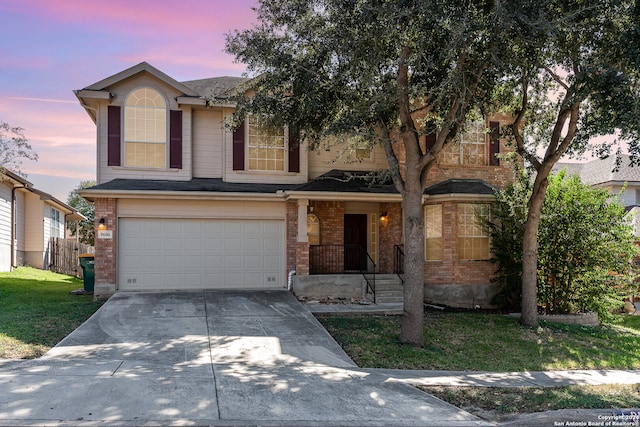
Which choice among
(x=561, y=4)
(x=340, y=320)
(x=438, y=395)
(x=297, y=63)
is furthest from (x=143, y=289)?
(x=561, y=4)

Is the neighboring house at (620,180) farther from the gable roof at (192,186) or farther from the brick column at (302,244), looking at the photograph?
the gable roof at (192,186)

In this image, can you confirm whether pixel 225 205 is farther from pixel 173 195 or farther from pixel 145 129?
pixel 145 129

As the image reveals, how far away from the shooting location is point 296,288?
1388 centimetres

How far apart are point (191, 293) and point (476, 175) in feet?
31.5

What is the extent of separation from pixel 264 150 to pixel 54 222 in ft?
59.3

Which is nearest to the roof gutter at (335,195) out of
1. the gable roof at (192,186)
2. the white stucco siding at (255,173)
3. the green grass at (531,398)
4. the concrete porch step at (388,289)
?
the gable roof at (192,186)

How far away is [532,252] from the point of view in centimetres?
1220

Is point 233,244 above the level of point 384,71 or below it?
below

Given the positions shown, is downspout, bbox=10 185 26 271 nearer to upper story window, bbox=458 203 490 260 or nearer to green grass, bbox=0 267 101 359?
green grass, bbox=0 267 101 359

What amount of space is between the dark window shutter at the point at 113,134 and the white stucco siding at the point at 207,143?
2.12m

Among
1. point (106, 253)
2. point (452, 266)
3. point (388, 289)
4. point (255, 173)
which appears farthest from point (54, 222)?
point (452, 266)

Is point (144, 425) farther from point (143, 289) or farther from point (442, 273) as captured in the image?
point (442, 273)

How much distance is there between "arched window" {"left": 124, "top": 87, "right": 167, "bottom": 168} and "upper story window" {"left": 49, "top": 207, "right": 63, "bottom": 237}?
15.3 m

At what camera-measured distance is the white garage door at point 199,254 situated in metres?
14.0
